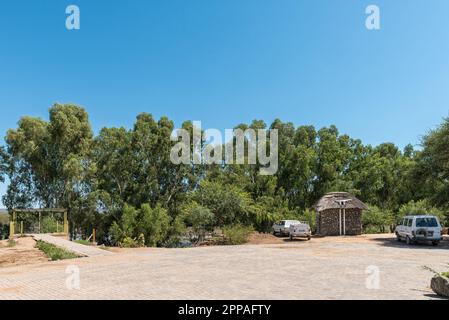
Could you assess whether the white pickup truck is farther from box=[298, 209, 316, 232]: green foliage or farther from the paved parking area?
the paved parking area

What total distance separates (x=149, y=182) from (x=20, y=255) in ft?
80.7

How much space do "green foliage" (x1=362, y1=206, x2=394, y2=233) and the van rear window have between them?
14788 mm

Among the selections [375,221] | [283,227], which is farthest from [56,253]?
[375,221]

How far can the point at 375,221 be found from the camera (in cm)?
3947

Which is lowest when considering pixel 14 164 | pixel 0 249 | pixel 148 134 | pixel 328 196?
pixel 0 249

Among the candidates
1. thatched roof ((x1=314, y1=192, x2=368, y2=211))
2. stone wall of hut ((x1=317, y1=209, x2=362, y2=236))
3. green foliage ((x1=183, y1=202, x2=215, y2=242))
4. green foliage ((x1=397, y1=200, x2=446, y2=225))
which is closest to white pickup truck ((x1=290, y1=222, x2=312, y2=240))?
thatched roof ((x1=314, y1=192, x2=368, y2=211))

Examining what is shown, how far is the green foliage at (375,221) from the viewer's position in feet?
128

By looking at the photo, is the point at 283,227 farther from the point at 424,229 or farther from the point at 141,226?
the point at 141,226

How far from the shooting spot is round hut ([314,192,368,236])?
34.6 metres

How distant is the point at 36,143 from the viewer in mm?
41344
